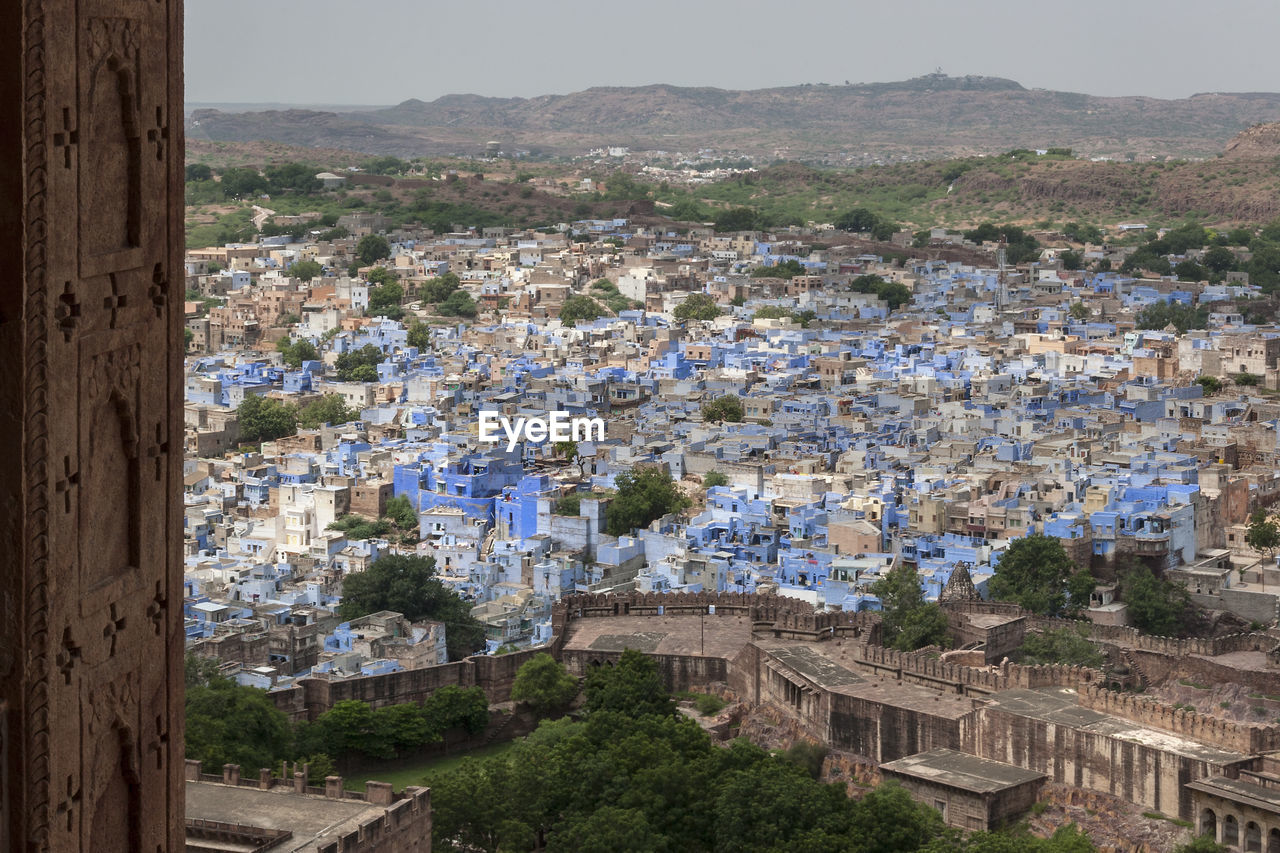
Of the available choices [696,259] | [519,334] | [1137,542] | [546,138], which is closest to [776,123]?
[546,138]

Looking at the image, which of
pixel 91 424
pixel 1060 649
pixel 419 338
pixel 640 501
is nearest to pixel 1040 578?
pixel 1060 649

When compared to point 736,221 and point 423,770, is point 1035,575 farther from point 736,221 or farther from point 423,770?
point 736,221

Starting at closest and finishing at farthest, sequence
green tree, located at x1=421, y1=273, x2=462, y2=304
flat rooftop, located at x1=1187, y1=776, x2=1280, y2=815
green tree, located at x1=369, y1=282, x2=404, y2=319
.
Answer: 1. flat rooftop, located at x1=1187, y1=776, x2=1280, y2=815
2. green tree, located at x1=369, y1=282, x2=404, y2=319
3. green tree, located at x1=421, y1=273, x2=462, y2=304

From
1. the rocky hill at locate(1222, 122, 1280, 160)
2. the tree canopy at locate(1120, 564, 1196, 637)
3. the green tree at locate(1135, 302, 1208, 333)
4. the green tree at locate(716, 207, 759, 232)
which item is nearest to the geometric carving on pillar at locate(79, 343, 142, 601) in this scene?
the tree canopy at locate(1120, 564, 1196, 637)

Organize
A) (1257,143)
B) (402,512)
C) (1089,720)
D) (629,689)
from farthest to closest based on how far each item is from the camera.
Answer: (1257,143) < (402,512) < (629,689) < (1089,720)

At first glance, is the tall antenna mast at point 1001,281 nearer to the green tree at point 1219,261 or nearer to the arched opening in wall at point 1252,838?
the green tree at point 1219,261

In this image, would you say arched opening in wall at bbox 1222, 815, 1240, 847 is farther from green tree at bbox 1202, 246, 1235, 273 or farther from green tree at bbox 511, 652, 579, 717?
green tree at bbox 1202, 246, 1235, 273

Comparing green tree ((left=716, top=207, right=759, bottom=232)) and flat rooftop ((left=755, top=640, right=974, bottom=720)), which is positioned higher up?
green tree ((left=716, top=207, right=759, bottom=232))

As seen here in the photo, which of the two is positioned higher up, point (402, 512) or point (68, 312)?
point (68, 312)
